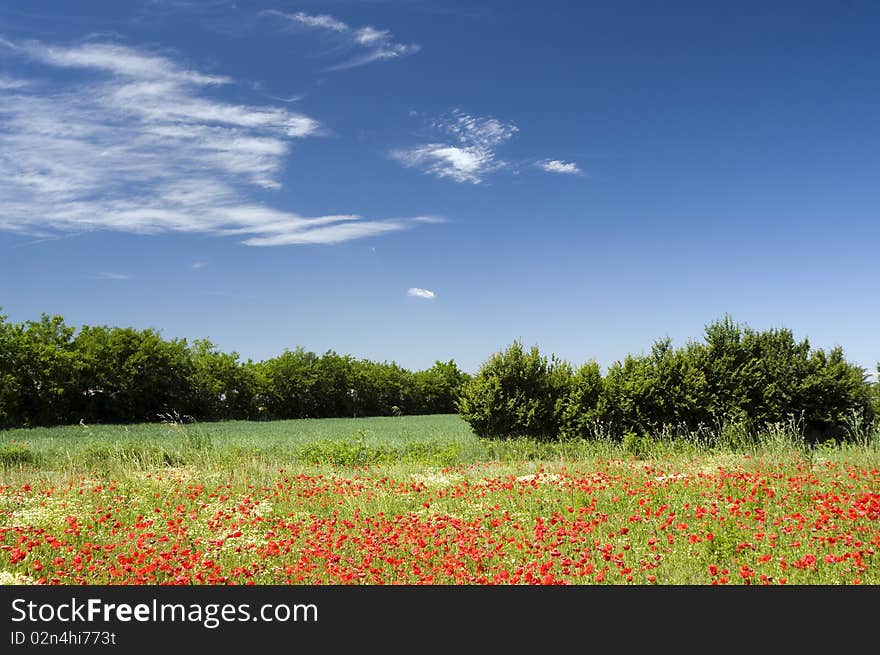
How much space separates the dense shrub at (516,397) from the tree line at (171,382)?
65.2 feet

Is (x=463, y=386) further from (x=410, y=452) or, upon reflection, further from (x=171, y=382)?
(x=171, y=382)

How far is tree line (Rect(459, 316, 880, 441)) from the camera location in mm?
20047

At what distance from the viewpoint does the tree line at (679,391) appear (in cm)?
2005

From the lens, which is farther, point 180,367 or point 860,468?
point 180,367

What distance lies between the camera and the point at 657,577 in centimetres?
661

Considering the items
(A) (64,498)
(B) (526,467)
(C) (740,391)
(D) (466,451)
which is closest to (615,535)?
(B) (526,467)

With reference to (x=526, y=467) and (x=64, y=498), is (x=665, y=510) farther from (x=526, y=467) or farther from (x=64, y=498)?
(x=64, y=498)

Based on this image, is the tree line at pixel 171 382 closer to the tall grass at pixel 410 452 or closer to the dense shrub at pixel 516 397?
the tall grass at pixel 410 452

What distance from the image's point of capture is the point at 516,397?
799 inches

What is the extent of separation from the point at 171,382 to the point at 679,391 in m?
31.3

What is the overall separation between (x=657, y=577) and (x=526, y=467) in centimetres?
804

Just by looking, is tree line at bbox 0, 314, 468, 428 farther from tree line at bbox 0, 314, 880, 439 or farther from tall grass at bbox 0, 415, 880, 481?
tall grass at bbox 0, 415, 880, 481

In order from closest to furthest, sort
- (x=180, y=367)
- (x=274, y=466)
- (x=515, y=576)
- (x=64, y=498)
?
1. (x=515, y=576)
2. (x=64, y=498)
3. (x=274, y=466)
4. (x=180, y=367)

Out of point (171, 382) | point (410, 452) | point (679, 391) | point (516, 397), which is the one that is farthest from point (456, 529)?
point (171, 382)
